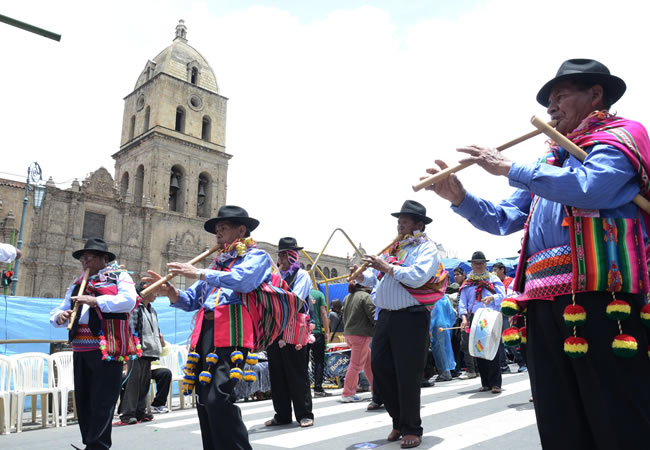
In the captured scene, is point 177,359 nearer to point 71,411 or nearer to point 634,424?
point 71,411

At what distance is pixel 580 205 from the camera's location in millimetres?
2090

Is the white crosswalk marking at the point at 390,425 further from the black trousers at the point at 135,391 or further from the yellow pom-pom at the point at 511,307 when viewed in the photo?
the yellow pom-pom at the point at 511,307

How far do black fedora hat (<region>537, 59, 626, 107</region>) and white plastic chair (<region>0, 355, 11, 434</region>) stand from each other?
7601mm

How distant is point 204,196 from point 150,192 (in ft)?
17.2

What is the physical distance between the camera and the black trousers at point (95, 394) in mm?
4430

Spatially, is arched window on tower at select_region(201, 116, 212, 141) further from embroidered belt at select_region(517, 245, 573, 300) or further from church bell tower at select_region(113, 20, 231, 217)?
embroidered belt at select_region(517, 245, 573, 300)

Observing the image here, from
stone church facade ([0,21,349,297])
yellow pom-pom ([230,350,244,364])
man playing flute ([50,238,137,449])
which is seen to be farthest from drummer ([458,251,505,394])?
stone church facade ([0,21,349,297])

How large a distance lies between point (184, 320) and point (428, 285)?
9.47 metres

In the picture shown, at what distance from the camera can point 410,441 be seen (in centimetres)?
448

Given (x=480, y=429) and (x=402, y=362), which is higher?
(x=402, y=362)

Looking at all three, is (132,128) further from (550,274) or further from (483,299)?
(550,274)

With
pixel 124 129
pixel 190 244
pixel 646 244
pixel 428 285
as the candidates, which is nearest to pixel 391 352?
pixel 428 285

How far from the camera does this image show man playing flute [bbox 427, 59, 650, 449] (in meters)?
2.04

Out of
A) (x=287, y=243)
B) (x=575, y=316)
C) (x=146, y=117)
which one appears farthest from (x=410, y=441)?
(x=146, y=117)
